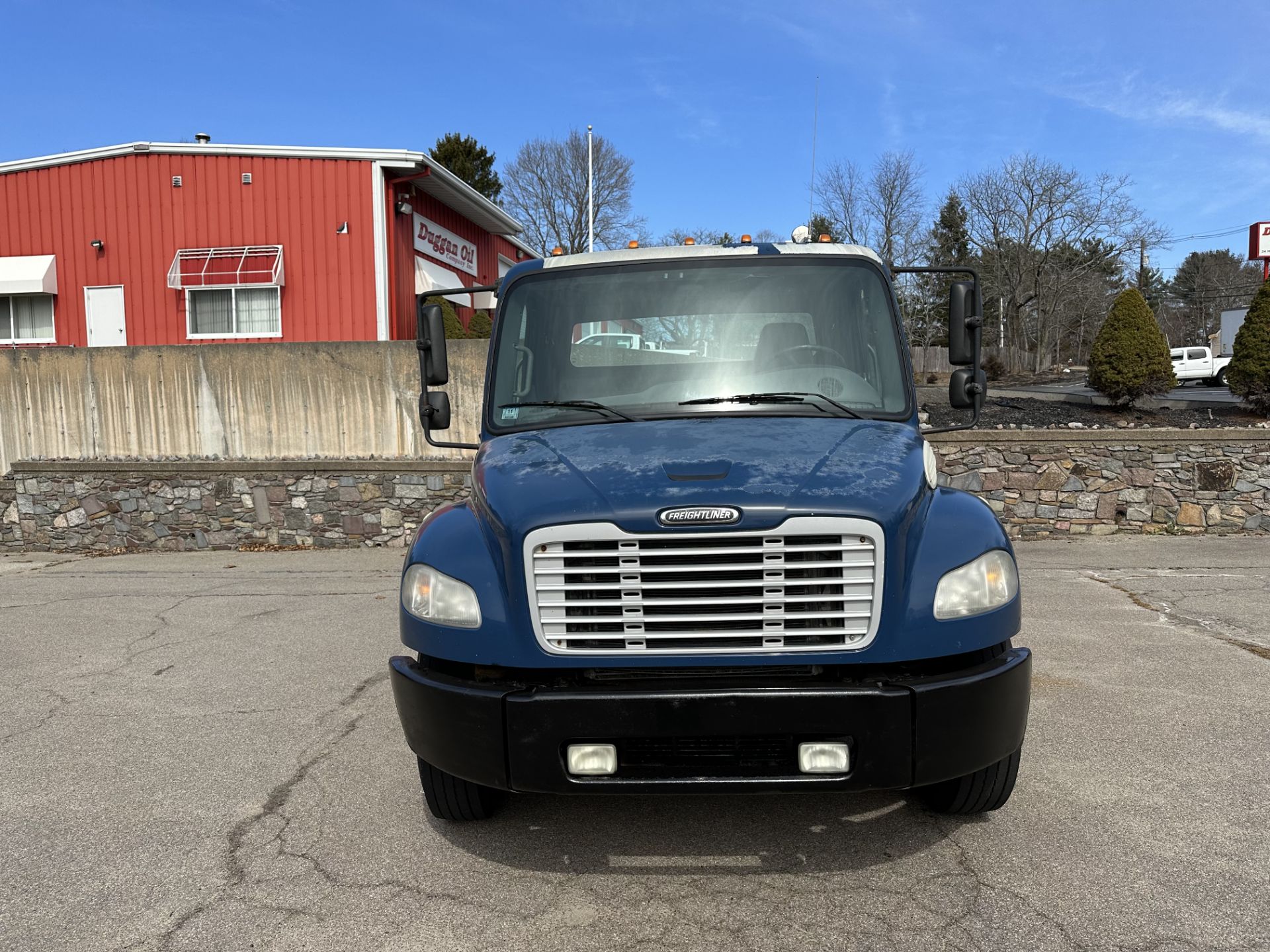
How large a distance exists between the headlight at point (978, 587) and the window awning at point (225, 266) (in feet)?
57.3

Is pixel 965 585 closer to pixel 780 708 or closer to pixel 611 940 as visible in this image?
pixel 780 708

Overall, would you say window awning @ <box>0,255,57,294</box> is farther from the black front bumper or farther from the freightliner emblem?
the freightliner emblem

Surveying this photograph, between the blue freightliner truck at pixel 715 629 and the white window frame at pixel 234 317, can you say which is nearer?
the blue freightliner truck at pixel 715 629

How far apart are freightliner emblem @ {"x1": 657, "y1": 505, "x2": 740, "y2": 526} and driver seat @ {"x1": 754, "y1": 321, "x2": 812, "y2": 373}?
128cm

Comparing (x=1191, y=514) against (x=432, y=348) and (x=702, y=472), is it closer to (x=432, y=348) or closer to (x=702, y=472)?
(x=432, y=348)

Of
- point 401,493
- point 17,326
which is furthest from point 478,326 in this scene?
point 17,326

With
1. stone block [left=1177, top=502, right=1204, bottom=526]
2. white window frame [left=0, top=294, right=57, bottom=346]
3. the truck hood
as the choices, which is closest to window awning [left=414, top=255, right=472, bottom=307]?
white window frame [left=0, top=294, right=57, bottom=346]

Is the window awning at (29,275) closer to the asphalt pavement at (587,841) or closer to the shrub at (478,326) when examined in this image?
the shrub at (478,326)

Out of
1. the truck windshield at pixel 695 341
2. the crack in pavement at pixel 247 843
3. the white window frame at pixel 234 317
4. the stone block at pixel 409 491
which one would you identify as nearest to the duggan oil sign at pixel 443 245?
the white window frame at pixel 234 317

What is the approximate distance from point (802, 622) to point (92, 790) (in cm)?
316

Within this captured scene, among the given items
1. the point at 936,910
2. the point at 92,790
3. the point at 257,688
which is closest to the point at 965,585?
the point at 936,910

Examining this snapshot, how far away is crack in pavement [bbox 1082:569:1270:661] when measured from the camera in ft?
21.1

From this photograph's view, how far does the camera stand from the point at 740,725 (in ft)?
9.91

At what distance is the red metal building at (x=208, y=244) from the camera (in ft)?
61.1
